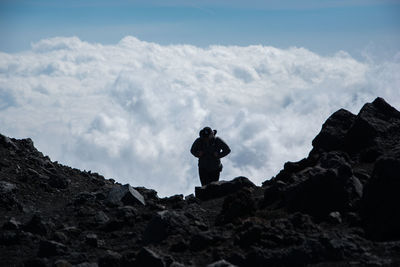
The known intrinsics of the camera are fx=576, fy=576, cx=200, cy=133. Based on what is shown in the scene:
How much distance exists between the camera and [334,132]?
724 inches

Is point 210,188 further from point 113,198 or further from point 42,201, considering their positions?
point 42,201

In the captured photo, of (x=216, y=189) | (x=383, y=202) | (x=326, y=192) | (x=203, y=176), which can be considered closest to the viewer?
(x=383, y=202)

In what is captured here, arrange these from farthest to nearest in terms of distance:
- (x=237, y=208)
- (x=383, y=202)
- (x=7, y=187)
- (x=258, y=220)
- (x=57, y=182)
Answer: (x=57, y=182) → (x=7, y=187) → (x=237, y=208) → (x=258, y=220) → (x=383, y=202)

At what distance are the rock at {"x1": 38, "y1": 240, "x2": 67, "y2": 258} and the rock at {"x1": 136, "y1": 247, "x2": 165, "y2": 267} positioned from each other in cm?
253

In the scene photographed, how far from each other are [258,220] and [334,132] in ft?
23.0

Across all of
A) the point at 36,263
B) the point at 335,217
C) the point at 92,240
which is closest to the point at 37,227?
the point at 92,240

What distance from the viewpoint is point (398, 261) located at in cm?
991

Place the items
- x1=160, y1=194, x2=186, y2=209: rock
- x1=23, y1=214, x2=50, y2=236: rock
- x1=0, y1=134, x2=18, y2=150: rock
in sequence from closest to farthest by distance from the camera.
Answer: x1=23, y1=214, x2=50, y2=236: rock
x1=160, y1=194, x2=186, y2=209: rock
x1=0, y1=134, x2=18, y2=150: rock

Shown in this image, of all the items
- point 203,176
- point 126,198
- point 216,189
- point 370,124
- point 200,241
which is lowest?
point 200,241

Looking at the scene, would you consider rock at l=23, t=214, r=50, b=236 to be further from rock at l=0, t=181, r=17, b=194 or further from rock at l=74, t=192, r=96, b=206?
rock at l=0, t=181, r=17, b=194

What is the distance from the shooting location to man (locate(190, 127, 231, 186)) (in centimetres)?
1897

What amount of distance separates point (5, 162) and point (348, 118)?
43.0 ft

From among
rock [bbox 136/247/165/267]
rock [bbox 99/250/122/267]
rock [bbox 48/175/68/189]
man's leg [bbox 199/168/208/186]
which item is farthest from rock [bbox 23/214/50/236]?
rock [bbox 48/175/68/189]

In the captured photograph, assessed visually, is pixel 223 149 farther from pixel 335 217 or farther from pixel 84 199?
pixel 335 217
